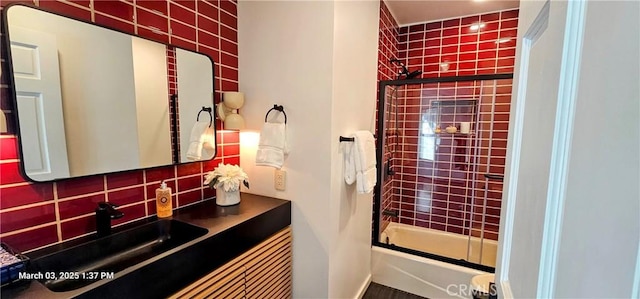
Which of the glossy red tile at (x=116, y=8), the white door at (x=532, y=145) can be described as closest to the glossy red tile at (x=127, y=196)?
the glossy red tile at (x=116, y=8)

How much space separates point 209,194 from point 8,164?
37.4 inches

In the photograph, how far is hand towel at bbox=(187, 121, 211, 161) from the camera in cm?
168

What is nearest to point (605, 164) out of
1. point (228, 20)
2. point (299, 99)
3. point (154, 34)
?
point (299, 99)

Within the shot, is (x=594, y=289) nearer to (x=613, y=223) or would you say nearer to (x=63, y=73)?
(x=613, y=223)

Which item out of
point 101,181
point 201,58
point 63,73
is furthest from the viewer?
point 201,58

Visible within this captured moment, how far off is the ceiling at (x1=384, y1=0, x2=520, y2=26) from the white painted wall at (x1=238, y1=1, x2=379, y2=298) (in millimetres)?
759

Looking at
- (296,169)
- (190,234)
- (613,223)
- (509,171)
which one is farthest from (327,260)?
(613,223)

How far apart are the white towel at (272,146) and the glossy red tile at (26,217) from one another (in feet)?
3.16

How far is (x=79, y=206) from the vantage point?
3.94 feet

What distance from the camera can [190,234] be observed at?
1418 mm

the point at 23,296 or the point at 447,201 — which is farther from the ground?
the point at 23,296

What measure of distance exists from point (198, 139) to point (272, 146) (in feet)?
1.53

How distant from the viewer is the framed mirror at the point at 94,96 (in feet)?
3.41

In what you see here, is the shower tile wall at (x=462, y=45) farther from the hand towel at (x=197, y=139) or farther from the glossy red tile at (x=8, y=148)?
the glossy red tile at (x=8, y=148)
